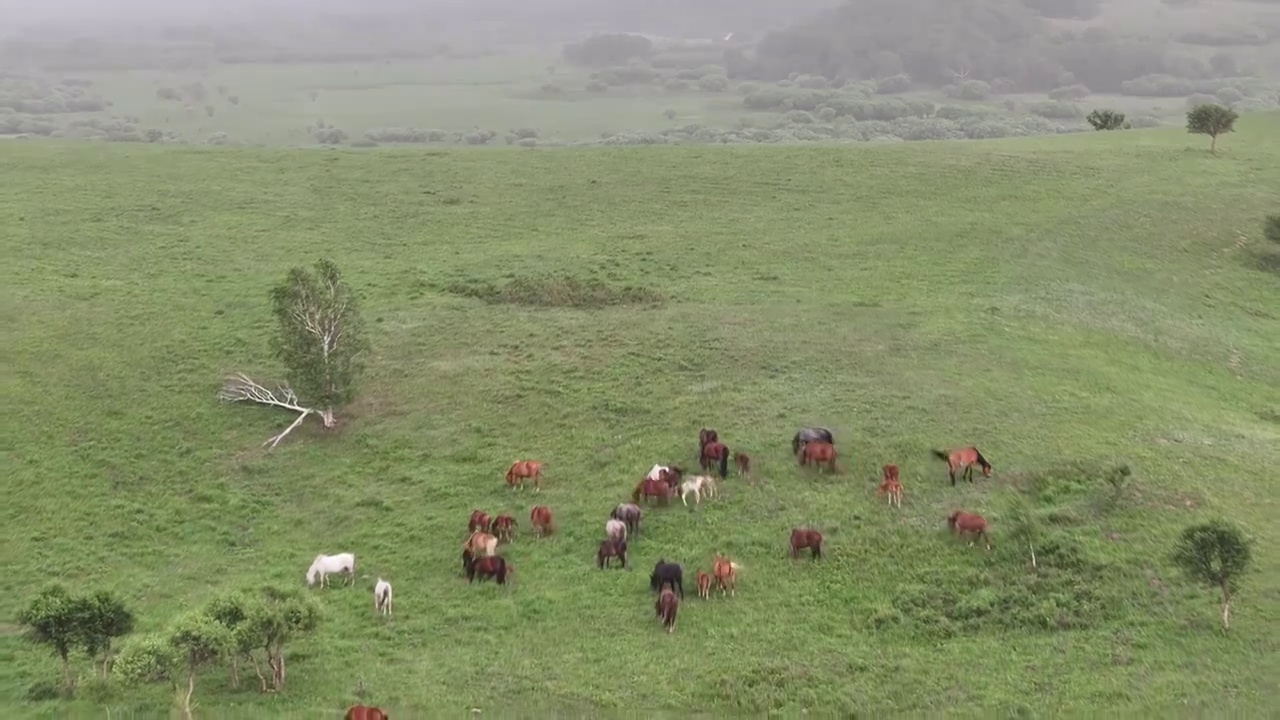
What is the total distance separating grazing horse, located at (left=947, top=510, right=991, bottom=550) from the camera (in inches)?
805

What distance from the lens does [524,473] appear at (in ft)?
82.4

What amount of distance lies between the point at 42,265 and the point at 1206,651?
46343mm

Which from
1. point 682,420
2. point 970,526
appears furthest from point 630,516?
point 970,526

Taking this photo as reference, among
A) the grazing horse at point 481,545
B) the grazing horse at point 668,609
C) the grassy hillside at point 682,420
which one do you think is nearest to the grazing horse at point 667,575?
the grassy hillside at point 682,420

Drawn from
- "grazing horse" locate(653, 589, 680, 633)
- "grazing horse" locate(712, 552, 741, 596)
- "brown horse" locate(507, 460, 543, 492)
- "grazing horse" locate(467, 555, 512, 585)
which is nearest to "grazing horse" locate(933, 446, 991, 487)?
"grazing horse" locate(712, 552, 741, 596)

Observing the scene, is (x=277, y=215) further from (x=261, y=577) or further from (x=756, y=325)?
(x=261, y=577)

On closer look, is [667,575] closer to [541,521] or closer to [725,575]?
[725,575]

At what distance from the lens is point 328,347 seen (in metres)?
28.8

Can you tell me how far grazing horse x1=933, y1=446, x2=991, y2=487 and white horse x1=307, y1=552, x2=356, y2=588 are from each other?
45.6 feet

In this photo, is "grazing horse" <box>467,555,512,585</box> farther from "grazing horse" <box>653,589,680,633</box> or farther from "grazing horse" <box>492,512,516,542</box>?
"grazing horse" <box>653,589,680,633</box>

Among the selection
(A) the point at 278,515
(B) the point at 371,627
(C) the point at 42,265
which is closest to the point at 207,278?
(C) the point at 42,265

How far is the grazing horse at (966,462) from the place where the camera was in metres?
23.5

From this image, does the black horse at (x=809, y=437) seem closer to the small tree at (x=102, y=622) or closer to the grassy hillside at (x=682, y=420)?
the grassy hillside at (x=682, y=420)

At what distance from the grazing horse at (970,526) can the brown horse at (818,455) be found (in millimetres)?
4285
